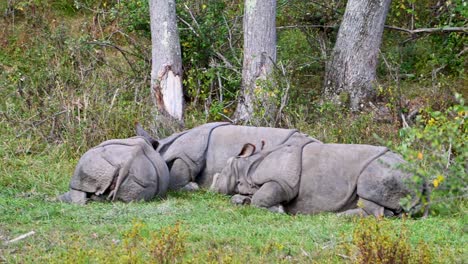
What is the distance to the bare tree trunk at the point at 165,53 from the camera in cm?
1495

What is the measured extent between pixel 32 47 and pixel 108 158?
307 inches

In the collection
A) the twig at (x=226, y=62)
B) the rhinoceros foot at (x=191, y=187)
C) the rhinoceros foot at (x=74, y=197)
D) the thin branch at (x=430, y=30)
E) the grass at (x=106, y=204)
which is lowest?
the rhinoceros foot at (x=191, y=187)

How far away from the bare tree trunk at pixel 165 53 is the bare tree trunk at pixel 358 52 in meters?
2.74

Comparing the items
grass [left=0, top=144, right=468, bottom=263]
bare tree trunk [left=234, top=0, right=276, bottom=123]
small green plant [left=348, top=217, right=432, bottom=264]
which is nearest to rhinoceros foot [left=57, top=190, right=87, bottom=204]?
grass [left=0, top=144, right=468, bottom=263]

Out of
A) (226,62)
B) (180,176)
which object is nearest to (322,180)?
(180,176)

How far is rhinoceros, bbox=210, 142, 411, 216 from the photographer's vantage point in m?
10.2

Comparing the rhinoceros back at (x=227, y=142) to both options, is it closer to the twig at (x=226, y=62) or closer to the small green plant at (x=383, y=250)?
the twig at (x=226, y=62)

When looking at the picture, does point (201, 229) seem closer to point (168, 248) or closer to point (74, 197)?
point (168, 248)

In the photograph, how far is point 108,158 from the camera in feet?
34.8

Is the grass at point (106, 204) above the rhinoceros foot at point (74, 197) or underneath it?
above

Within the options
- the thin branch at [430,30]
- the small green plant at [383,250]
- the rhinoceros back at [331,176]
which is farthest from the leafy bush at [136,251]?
the thin branch at [430,30]

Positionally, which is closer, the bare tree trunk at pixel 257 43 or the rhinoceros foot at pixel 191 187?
the rhinoceros foot at pixel 191 187

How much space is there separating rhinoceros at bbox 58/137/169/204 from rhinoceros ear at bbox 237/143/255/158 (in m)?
1.15

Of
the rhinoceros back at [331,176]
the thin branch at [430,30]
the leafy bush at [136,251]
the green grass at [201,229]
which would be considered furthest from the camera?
the thin branch at [430,30]
